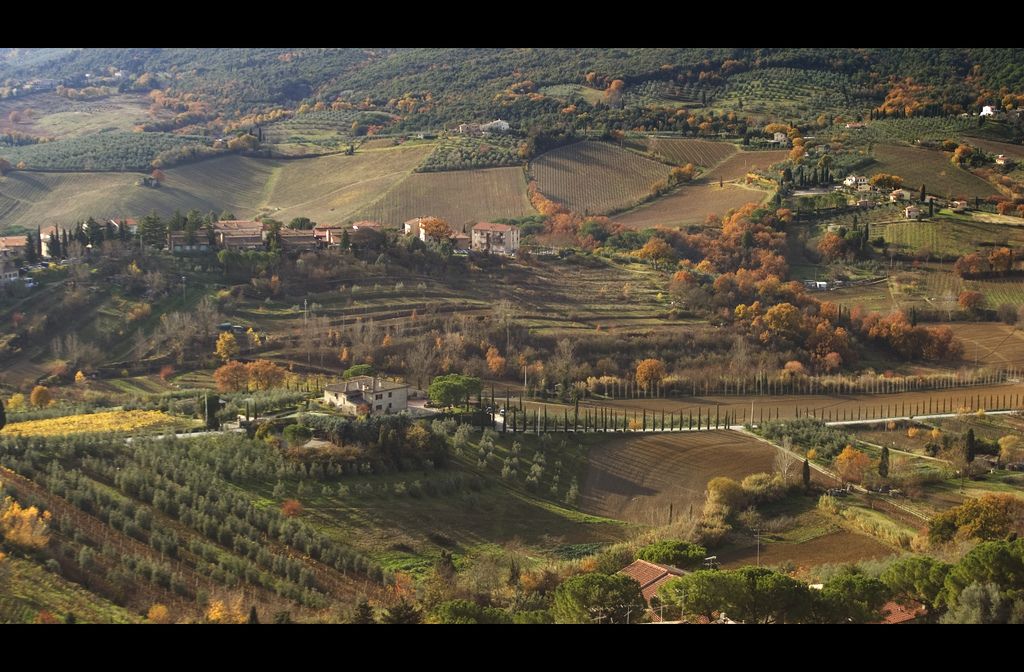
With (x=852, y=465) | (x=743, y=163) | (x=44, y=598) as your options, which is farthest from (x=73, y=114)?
(x=44, y=598)

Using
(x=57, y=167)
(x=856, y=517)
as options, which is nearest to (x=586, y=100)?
(x=57, y=167)

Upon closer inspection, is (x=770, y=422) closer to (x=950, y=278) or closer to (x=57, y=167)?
(x=950, y=278)

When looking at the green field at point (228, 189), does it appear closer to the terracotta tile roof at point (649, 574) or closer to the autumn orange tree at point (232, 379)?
the autumn orange tree at point (232, 379)

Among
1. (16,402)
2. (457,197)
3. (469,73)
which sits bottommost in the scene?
(16,402)

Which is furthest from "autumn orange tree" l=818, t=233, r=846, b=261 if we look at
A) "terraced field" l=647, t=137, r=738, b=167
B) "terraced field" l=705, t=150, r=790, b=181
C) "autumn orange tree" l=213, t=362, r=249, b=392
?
"autumn orange tree" l=213, t=362, r=249, b=392

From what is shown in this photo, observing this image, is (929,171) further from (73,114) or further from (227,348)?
(73,114)

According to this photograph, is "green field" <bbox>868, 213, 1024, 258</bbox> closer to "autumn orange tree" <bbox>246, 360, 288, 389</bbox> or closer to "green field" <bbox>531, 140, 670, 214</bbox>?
"green field" <bbox>531, 140, 670, 214</bbox>

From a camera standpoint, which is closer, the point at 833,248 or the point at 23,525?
the point at 23,525
